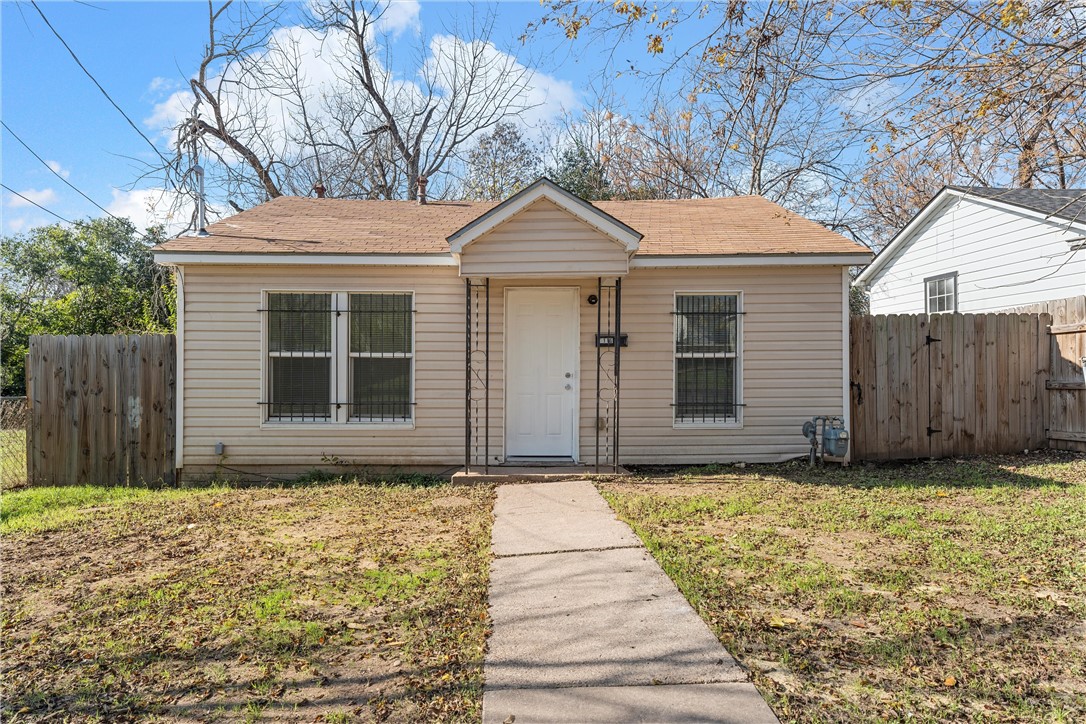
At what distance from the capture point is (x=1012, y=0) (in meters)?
4.36

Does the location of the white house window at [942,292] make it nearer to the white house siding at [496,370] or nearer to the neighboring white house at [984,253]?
the neighboring white house at [984,253]

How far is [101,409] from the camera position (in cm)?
798

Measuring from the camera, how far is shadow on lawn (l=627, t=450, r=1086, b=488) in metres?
7.17

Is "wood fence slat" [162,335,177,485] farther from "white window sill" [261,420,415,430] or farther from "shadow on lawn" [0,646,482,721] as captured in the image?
"shadow on lawn" [0,646,482,721]

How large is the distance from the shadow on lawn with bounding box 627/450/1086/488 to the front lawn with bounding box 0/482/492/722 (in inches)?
118

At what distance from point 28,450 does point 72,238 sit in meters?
14.9

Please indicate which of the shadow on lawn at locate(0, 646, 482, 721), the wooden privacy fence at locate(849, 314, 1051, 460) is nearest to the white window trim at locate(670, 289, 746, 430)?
the wooden privacy fence at locate(849, 314, 1051, 460)

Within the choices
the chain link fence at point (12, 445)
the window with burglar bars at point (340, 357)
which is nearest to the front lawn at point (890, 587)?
the window with burglar bars at point (340, 357)

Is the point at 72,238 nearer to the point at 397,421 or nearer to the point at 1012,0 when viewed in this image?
the point at 397,421

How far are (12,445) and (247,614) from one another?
21.9ft

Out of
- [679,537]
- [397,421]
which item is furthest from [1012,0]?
[397,421]

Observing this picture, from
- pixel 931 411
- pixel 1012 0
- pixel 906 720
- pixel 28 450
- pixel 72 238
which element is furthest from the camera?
pixel 72 238

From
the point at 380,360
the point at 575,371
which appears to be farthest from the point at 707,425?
the point at 380,360

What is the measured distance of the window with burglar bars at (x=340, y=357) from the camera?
26.9ft
